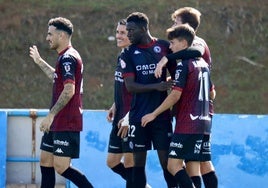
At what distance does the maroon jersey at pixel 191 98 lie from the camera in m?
9.00

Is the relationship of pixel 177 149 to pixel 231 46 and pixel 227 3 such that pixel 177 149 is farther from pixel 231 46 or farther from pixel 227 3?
pixel 227 3

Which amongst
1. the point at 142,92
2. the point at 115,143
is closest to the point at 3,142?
the point at 115,143

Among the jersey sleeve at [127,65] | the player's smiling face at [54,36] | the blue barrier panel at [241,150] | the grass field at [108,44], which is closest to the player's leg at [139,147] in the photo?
the jersey sleeve at [127,65]

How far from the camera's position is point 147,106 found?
Answer: 30.9 ft

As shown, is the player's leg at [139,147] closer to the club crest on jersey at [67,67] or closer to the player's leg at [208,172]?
the player's leg at [208,172]

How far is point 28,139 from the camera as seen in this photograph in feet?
40.2

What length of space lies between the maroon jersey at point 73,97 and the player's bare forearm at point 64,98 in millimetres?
146

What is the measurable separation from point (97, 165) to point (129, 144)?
7.85 feet

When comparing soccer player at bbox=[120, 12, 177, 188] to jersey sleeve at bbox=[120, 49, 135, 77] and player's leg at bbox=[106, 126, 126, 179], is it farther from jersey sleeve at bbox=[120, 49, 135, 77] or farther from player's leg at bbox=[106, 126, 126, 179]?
player's leg at bbox=[106, 126, 126, 179]

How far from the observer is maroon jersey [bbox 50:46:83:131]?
9828mm

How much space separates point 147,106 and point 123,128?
0.63 metres

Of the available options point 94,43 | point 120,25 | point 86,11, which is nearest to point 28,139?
point 120,25

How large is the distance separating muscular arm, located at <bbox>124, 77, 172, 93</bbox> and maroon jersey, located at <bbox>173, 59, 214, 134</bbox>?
26 centimetres

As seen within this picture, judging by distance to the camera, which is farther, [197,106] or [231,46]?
[231,46]
